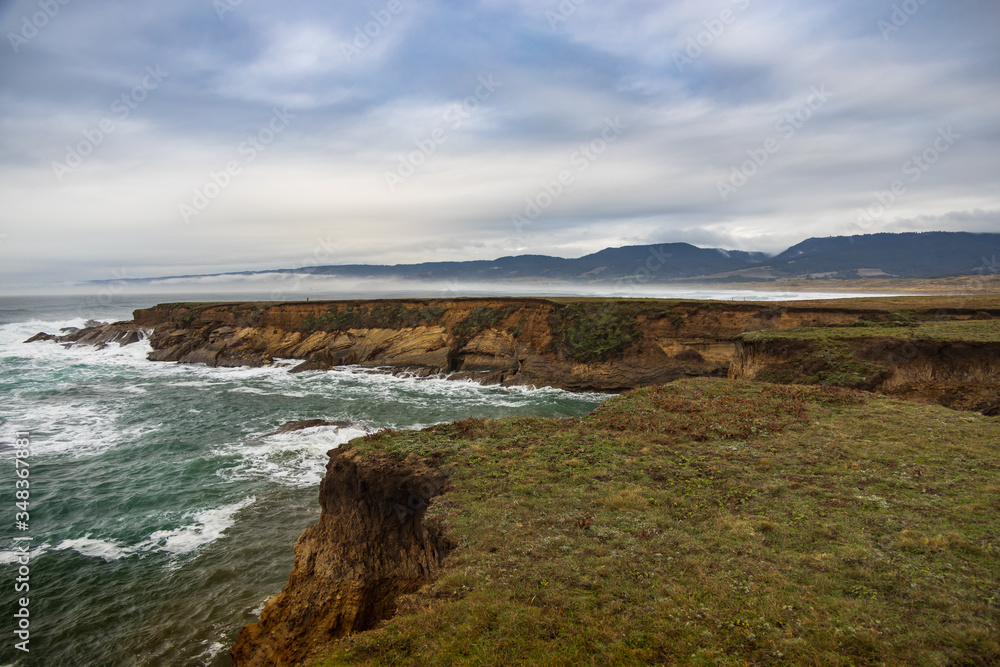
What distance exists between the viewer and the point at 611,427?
14.3 meters

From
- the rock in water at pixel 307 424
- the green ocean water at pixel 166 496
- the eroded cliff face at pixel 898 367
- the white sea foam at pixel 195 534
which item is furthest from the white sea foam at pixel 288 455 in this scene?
the eroded cliff face at pixel 898 367

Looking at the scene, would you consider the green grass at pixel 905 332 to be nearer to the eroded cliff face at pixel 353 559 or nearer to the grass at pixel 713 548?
the grass at pixel 713 548

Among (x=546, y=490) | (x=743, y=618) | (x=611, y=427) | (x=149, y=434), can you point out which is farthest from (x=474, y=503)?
(x=149, y=434)

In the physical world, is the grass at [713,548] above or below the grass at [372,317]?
below

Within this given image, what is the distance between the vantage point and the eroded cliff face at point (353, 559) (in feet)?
28.8

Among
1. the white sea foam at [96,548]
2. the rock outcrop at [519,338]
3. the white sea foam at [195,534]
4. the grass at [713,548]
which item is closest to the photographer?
the grass at [713,548]

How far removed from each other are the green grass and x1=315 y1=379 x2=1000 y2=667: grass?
10.5 metres

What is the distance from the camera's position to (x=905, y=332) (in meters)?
22.9

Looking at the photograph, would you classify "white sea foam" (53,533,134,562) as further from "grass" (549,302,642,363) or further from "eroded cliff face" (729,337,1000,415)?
"grass" (549,302,642,363)

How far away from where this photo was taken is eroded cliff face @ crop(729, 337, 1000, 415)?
18438 mm

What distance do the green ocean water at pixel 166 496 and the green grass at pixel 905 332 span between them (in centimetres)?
1234

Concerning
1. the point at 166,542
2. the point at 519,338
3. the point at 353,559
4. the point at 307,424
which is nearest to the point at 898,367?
the point at 353,559

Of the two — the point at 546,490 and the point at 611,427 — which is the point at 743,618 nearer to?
the point at 546,490

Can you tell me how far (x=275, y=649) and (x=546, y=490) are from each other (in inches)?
232
